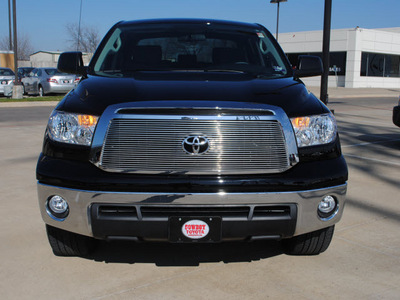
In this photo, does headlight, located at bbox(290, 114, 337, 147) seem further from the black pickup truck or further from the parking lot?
the parking lot

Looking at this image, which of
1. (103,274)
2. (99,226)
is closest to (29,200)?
(103,274)

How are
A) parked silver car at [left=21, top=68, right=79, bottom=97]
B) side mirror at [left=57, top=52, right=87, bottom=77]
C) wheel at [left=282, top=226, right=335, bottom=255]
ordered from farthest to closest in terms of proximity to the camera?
parked silver car at [left=21, top=68, right=79, bottom=97] < side mirror at [left=57, top=52, right=87, bottom=77] < wheel at [left=282, top=226, right=335, bottom=255]

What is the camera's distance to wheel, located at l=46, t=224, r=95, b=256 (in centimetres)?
334

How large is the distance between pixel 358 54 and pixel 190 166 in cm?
4074

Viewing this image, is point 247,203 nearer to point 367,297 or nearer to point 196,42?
point 367,297

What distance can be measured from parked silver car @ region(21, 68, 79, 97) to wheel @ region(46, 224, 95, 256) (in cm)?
1834

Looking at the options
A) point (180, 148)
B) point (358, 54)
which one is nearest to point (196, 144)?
point (180, 148)

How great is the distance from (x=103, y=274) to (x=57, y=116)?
1097 mm

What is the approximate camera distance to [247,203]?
2.83 metres

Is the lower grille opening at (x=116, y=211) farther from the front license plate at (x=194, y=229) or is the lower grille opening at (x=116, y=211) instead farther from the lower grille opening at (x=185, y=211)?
the front license plate at (x=194, y=229)

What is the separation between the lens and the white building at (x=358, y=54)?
40562 millimetres

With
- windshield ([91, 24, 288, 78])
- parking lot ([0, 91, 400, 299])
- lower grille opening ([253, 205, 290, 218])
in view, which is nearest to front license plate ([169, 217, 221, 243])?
lower grille opening ([253, 205, 290, 218])

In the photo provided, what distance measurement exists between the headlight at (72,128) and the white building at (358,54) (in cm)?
4001

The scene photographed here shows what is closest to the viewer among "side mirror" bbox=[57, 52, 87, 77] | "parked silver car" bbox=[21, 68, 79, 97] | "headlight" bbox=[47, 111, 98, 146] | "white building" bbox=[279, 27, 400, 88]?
"headlight" bbox=[47, 111, 98, 146]
